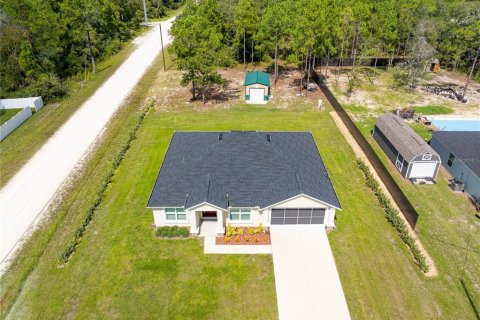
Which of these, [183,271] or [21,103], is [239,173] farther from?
[21,103]

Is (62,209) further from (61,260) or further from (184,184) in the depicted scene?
(184,184)

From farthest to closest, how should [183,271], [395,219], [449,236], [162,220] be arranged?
[395,219], [162,220], [449,236], [183,271]

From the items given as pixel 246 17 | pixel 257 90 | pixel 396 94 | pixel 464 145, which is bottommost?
pixel 396 94

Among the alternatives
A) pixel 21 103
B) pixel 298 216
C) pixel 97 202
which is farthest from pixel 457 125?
pixel 21 103

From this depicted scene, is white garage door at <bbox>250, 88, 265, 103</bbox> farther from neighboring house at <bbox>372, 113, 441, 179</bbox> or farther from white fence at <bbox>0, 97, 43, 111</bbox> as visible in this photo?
white fence at <bbox>0, 97, 43, 111</bbox>

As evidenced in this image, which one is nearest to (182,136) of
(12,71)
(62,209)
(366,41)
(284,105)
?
(62,209)
